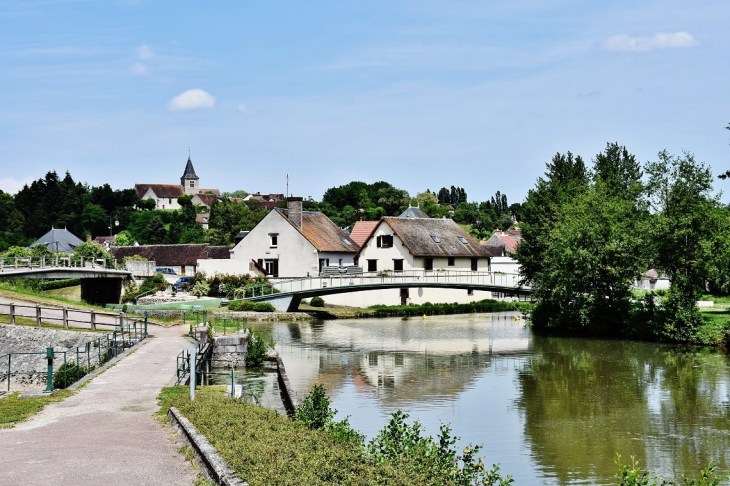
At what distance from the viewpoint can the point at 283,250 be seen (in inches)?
2436

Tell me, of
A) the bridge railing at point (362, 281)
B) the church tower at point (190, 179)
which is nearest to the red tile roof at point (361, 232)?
the bridge railing at point (362, 281)

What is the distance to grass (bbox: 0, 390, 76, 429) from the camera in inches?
611

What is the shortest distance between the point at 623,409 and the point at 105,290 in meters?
46.9

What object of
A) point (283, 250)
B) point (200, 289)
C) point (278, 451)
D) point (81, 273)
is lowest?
point (278, 451)

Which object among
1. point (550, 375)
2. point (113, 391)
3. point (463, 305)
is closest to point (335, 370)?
point (550, 375)

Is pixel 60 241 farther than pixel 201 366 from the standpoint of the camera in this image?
Yes

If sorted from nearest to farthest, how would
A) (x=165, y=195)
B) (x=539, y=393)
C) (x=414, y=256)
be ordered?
(x=539, y=393) < (x=414, y=256) < (x=165, y=195)

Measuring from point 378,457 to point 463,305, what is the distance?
47.5 m

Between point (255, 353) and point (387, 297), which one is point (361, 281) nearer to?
point (387, 297)

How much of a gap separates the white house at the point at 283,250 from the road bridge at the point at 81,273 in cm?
698

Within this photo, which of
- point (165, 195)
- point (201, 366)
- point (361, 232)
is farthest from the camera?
point (165, 195)

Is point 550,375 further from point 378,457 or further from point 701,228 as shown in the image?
point 378,457

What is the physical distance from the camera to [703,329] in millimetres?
36438

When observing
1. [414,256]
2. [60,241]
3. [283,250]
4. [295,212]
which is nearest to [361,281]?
[414,256]
